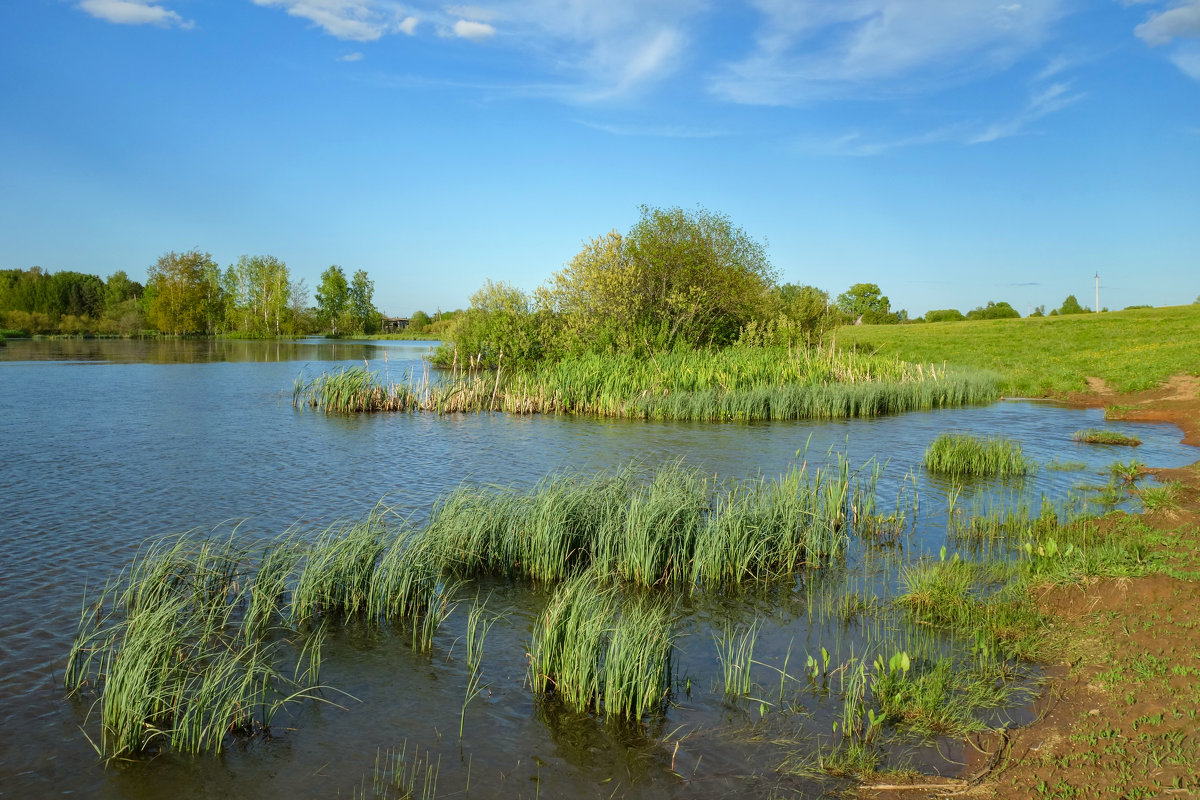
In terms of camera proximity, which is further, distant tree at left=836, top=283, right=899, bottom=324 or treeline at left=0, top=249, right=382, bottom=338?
distant tree at left=836, top=283, right=899, bottom=324

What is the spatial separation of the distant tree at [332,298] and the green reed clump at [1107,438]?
11959cm

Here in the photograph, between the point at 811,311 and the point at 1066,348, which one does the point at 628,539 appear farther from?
the point at 1066,348

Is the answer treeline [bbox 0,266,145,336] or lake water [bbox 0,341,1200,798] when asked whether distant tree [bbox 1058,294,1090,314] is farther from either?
treeline [bbox 0,266,145,336]

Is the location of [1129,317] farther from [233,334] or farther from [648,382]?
[233,334]

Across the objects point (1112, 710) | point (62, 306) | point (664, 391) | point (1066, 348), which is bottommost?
point (1112, 710)

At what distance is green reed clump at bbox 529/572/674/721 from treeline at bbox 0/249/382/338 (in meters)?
98.5

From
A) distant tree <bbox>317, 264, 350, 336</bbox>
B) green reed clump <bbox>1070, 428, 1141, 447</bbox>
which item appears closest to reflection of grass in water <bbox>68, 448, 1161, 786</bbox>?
green reed clump <bbox>1070, 428, 1141, 447</bbox>

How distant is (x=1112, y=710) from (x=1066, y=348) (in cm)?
4598

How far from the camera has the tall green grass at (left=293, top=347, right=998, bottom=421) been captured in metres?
23.6

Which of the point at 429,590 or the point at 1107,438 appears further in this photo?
the point at 1107,438

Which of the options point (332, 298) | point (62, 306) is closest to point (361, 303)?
point (332, 298)

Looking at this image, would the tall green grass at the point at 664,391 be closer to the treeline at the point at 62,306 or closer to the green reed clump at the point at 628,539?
the green reed clump at the point at 628,539

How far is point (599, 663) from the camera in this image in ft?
20.5

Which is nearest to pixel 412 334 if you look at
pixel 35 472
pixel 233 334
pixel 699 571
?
pixel 233 334
